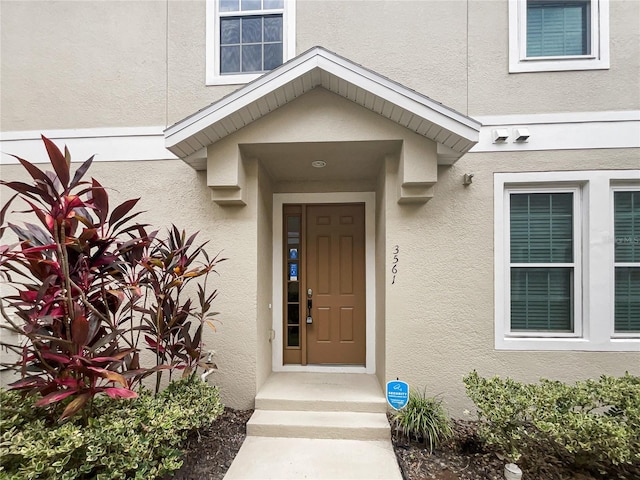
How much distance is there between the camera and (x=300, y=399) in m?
3.43

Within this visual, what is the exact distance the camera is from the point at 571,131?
3.56 meters

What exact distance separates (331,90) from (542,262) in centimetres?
323

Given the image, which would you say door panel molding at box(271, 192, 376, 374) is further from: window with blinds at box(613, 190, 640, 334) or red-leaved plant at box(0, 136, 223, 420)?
window with blinds at box(613, 190, 640, 334)

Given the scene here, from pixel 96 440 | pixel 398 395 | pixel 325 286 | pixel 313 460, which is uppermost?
pixel 325 286

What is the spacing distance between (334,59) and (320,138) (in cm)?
77

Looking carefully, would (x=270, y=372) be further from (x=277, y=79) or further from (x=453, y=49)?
(x=453, y=49)

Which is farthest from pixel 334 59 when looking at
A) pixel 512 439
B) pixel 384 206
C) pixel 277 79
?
pixel 512 439

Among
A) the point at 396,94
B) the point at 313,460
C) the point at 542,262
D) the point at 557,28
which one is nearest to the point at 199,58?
the point at 396,94

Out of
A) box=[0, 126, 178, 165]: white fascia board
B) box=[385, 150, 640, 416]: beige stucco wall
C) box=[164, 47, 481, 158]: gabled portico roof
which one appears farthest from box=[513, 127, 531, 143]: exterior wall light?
box=[0, 126, 178, 165]: white fascia board

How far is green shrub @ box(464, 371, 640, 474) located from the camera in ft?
7.89

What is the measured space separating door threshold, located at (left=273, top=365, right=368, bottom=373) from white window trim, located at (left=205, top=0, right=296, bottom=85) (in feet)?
13.1

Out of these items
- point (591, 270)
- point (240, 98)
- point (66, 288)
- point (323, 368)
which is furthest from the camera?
point (323, 368)

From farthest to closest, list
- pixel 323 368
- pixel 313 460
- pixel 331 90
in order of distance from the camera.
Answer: pixel 323 368 → pixel 331 90 → pixel 313 460

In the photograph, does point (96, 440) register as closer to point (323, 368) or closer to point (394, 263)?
point (323, 368)
